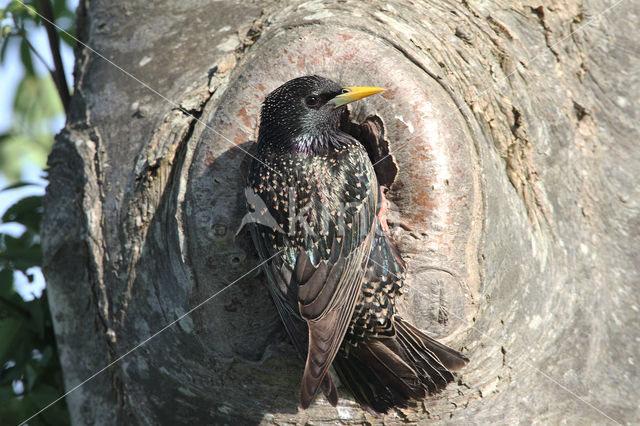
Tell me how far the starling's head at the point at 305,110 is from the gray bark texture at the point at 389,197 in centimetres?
5

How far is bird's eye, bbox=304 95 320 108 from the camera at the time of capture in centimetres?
266

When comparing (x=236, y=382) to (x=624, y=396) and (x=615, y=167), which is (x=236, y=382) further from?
(x=615, y=167)

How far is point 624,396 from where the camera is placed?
2787mm

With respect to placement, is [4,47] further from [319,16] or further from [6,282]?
[319,16]

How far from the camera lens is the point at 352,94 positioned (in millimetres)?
2496

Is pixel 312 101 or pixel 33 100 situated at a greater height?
pixel 33 100

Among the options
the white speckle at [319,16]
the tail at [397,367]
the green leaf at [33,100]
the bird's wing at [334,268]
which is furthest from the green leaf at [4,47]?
the tail at [397,367]

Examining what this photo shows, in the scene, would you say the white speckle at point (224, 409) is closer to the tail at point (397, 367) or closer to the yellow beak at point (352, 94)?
the tail at point (397, 367)

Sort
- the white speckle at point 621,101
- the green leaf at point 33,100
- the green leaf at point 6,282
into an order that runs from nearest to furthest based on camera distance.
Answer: the green leaf at point 6,282 → the white speckle at point 621,101 → the green leaf at point 33,100

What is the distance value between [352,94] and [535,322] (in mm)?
1194

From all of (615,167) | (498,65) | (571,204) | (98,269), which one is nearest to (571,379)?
(571,204)

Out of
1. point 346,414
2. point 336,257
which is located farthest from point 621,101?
point 346,414

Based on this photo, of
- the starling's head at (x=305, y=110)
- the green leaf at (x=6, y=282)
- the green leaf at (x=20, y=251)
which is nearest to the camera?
the starling's head at (x=305, y=110)

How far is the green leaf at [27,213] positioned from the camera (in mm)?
3080
